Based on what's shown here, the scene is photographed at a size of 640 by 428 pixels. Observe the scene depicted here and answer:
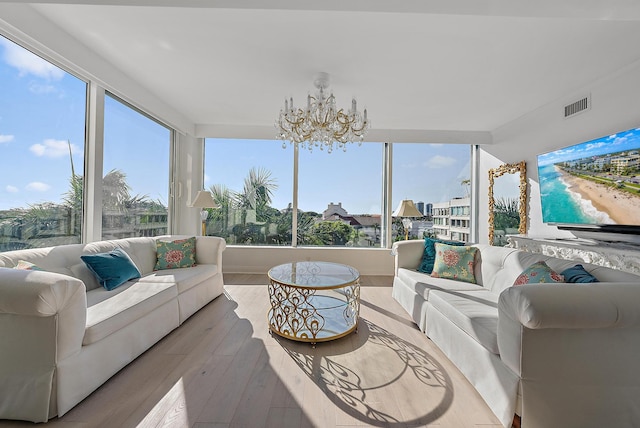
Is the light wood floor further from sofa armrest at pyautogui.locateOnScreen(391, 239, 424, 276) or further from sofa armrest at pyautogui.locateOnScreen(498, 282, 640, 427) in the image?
sofa armrest at pyautogui.locateOnScreen(391, 239, 424, 276)

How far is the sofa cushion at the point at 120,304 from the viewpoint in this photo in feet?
5.37

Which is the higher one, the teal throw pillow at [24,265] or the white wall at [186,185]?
the white wall at [186,185]

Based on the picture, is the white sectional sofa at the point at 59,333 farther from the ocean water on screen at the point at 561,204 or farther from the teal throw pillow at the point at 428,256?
the ocean water on screen at the point at 561,204

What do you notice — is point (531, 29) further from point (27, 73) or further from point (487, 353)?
point (27, 73)

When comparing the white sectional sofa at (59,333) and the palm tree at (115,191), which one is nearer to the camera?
the white sectional sofa at (59,333)

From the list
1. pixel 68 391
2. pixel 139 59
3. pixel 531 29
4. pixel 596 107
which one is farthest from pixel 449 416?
pixel 139 59

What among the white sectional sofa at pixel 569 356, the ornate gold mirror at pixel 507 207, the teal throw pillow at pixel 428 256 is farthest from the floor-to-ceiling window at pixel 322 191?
the white sectional sofa at pixel 569 356

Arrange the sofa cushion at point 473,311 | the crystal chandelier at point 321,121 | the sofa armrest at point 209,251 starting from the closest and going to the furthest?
the sofa cushion at point 473,311, the crystal chandelier at point 321,121, the sofa armrest at point 209,251

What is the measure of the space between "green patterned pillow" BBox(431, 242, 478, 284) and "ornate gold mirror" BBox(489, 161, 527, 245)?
1.78 metres

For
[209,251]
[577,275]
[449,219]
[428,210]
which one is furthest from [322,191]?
[577,275]

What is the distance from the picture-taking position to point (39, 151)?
2.37 meters

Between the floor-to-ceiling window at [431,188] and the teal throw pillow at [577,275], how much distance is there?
306cm

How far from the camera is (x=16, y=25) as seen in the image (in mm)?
1979

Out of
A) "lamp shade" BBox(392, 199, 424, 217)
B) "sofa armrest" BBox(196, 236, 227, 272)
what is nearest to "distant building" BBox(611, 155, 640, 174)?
"lamp shade" BBox(392, 199, 424, 217)
